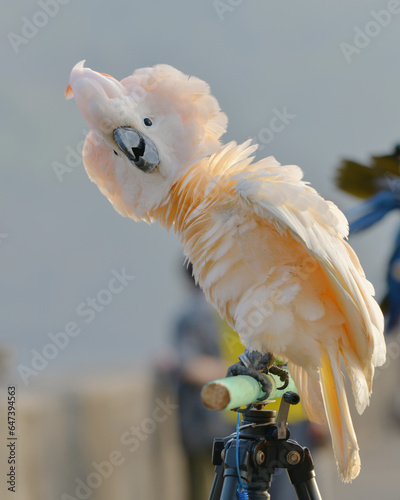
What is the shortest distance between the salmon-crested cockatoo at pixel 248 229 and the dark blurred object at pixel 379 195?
0.93 metres

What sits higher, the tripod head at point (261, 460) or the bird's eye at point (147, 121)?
the bird's eye at point (147, 121)

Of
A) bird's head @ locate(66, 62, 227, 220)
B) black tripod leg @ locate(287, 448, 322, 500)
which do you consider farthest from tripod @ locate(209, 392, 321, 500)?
bird's head @ locate(66, 62, 227, 220)

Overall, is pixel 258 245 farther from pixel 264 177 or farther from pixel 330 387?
pixel 330 387

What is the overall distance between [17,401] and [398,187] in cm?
140

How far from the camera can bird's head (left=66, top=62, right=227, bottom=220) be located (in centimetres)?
84

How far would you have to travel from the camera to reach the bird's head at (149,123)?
2.75 ft

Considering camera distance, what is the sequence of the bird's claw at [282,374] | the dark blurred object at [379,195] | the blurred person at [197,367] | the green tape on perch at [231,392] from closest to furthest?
the green tape on perch at [231,392] < the bird's claw at [282,374] < the blurred person at [197,367] < the dark blurred object at [379,195]

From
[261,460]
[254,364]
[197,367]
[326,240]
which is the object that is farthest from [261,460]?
[197,367]

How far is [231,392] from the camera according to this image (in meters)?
0.65

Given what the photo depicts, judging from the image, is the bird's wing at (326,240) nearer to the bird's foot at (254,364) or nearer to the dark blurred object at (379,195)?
the bird's foot at (254,364)

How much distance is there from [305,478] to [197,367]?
750mm

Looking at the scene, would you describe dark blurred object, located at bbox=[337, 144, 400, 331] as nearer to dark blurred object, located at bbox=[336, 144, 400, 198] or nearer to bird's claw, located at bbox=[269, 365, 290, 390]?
dark blurred object, located at bbox=[336, 144, 400, 198]

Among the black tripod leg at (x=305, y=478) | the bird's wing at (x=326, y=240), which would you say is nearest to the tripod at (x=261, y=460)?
the black tripod leg at (x=305, y=478)

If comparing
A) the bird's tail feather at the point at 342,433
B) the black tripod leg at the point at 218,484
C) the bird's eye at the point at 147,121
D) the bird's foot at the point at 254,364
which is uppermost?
the bird's eye at the point at 147,121
